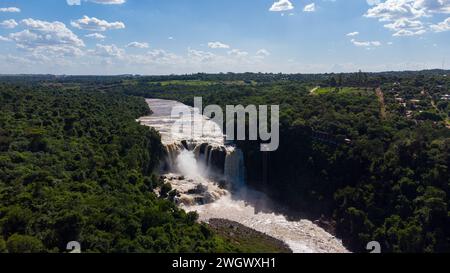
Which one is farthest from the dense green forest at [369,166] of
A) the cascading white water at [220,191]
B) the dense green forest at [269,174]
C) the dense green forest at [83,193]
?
the dense green forest at [83,193]

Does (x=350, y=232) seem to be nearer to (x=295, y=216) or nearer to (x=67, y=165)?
A: (x=295, y=216)

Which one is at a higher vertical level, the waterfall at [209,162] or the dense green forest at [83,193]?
the dense green forest at [83,193]

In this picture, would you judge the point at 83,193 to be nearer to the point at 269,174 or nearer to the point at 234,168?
the point at 234,168

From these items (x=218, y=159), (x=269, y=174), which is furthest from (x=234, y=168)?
(x=269, y=174)

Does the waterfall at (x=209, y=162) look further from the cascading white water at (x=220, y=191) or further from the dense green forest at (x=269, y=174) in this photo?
the dense green forest at (x=269, y=174)

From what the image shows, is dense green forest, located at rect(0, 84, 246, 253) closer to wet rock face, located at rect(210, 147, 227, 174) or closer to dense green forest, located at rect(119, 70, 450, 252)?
wet rock face, located at rect(210, 147, 227, 174)
